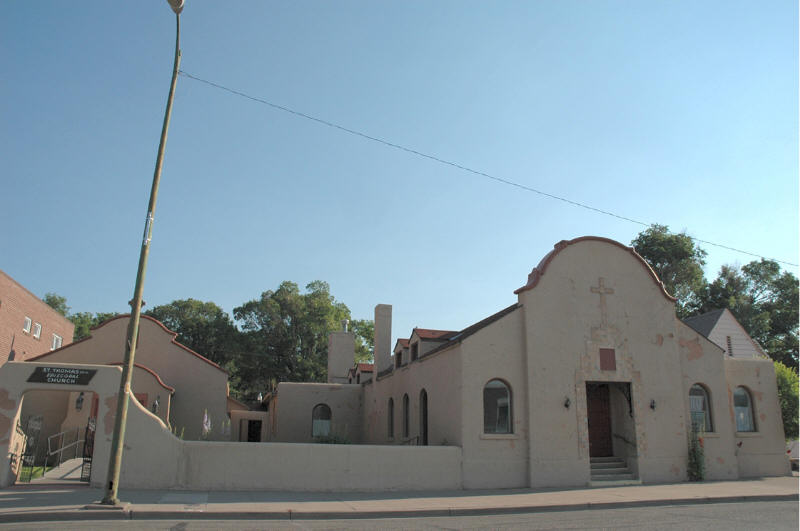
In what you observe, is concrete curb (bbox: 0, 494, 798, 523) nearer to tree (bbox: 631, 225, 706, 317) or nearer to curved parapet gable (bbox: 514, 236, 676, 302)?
curved parapet gable (bbox: 514, 236, 676, 302)

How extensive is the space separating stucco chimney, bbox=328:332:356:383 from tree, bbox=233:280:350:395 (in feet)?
58.4

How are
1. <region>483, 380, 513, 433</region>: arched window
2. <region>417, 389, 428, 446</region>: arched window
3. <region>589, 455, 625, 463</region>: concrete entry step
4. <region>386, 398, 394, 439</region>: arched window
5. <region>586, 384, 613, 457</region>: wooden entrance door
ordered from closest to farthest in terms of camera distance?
<region>483, 380, 513, 433</region>: arched window → <region>589, 455, 625, 463</region>: concrete entry step → <region>586, 384, 613, 457</region>: wooden entrance door → <region>417, 389, 428, 446</region>: arched window → <region>386, 398, 394, 439</region>: arched window

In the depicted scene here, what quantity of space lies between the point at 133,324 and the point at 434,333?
14.8 m

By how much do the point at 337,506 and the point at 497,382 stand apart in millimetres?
7382

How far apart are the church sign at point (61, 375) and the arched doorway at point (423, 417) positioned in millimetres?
11407

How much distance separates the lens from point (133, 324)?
12.4m

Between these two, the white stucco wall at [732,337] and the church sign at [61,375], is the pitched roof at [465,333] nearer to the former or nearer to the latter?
the church sign at [61,375]

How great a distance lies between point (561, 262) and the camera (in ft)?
65.6

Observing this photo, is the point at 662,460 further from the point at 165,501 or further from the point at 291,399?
the point at 291,399

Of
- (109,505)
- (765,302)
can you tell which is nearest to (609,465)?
(109,505)

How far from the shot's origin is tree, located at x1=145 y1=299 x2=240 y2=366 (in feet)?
178

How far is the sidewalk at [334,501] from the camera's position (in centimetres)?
1151

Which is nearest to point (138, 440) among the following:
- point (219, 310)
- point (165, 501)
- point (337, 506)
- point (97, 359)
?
point (165, 501)

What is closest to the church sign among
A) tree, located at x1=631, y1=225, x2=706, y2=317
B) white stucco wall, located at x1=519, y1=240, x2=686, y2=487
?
white stucco wall, located at x1=519, y1=240, x2=686, y2=487
